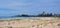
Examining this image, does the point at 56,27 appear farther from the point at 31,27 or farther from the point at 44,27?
the point at 31,27

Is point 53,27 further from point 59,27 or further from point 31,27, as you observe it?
point 31,27

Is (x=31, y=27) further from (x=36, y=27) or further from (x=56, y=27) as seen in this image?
(x=56, y=27)

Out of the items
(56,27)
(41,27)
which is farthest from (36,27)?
(56,27)

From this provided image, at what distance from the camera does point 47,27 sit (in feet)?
98.9

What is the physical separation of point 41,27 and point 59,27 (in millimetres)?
2402

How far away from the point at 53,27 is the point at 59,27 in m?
0.81

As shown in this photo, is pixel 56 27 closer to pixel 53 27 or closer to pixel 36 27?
pixel 53 27

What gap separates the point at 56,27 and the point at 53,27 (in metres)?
0.39

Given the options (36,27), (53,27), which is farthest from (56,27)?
(36,27)

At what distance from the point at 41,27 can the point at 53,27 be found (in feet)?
5.24

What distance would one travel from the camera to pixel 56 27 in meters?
29.7

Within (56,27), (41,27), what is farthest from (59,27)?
(41,27)

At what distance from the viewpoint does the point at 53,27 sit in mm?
29781

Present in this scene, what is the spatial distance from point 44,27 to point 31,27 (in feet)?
6.31
